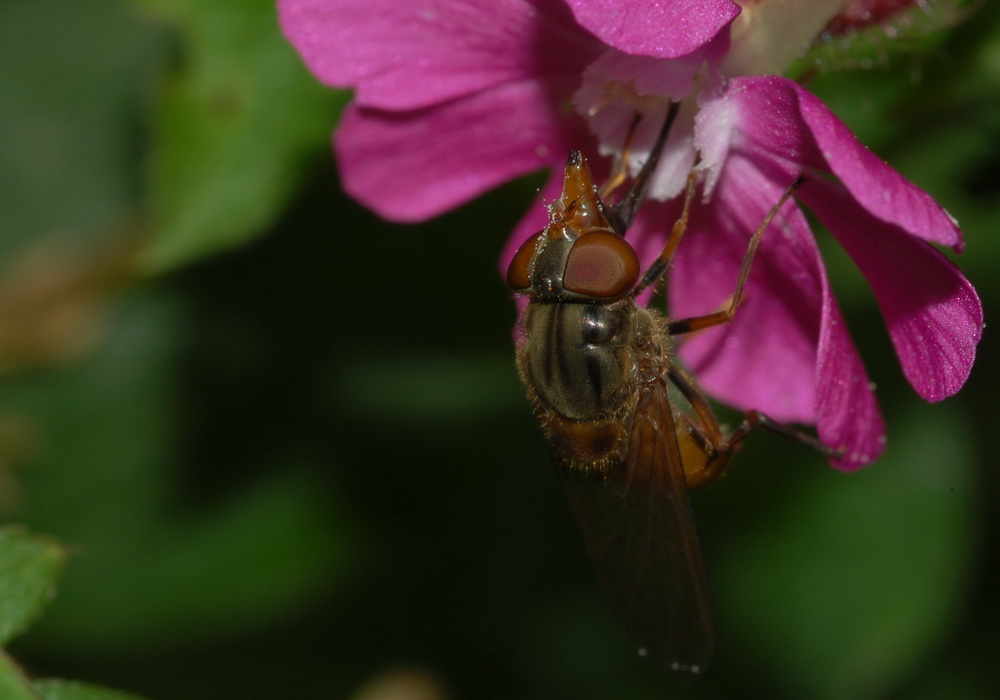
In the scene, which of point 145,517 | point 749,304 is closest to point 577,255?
point 749,304

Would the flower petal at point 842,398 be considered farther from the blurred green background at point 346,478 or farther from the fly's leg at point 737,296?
the blurred green background at point 346,478

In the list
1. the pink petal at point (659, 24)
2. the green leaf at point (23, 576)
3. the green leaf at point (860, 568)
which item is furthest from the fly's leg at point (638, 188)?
the green leaf at point (860, 568)

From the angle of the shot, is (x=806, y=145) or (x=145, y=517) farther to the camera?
(x=145, y=517)

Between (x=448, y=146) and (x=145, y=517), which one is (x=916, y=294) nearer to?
(x=448, y=146)

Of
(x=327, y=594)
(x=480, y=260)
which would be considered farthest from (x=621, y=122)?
(x=327, y=594)

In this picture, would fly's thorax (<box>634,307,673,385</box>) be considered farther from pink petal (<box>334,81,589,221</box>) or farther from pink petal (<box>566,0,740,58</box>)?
pink petal (<box>566,0,740,58</box>)

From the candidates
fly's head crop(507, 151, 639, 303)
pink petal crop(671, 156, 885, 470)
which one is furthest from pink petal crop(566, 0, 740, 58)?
pink petal crop(671, 156, 885, 470)

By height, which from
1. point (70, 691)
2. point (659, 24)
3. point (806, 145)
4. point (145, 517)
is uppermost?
point (659, 24)
